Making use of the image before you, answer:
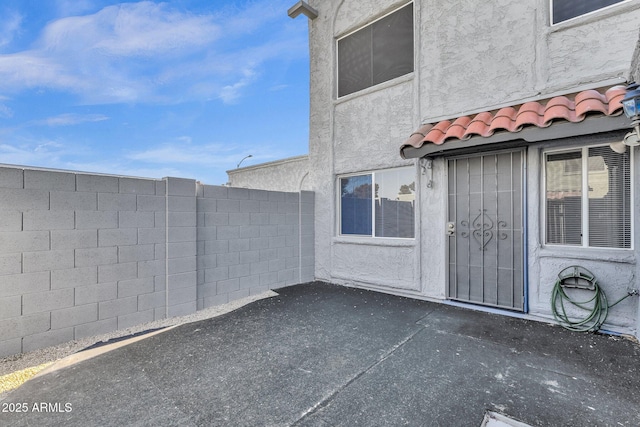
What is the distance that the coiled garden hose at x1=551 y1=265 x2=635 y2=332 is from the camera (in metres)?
3.73

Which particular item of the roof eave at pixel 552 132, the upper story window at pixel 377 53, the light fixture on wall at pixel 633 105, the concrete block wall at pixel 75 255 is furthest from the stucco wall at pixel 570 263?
the concrete block wall at pixel 75 255

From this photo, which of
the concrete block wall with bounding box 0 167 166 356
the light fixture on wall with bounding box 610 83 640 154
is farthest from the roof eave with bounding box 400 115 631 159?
the concrete block wall with bounding box 0 167 166 356

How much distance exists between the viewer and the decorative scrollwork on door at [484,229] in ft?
15.1

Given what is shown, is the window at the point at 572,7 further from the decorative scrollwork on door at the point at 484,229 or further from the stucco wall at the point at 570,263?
the decorative scrollwork on door at the point at 484,229

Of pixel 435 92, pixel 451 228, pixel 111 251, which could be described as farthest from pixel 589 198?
pixel 111 251

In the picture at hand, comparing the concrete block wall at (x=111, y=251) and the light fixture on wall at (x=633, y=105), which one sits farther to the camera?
the concrete block wall at (x=111, y=251)

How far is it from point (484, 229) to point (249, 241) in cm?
440

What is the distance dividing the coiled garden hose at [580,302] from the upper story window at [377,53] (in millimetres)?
4484

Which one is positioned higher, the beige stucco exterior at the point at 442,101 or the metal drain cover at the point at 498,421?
the beige stucco exterior at the point at 442,101

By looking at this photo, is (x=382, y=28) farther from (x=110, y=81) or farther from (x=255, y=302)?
(x=110, y=81)

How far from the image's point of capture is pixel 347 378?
2.69 meters

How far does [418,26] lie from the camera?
538 centimetres

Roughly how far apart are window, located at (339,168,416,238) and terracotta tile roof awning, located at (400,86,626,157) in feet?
3.32

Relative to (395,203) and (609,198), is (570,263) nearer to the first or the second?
(609,198)
